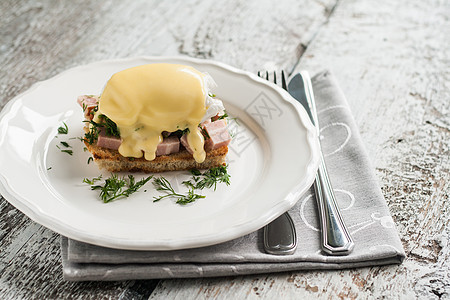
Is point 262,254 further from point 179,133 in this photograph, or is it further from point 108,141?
point 108,141

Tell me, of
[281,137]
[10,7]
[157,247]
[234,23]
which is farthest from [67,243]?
[10,7]

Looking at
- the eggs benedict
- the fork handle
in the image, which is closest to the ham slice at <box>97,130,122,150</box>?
the eggs benedict

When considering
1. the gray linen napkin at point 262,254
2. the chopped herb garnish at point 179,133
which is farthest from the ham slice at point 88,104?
the gray linen napkin at point 262,254

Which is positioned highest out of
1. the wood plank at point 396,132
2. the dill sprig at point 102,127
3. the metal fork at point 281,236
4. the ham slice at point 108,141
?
the dill sprig at point 102,127

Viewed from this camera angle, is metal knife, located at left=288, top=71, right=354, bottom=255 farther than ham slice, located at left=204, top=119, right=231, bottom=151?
No

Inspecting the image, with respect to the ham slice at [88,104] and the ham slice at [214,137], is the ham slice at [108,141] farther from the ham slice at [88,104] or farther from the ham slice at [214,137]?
the ham slice at [214,137]

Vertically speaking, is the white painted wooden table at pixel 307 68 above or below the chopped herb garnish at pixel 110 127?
below

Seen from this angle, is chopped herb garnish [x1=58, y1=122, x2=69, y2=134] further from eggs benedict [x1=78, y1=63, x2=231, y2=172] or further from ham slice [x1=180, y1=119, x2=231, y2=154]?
ham slice [x1=180, y1=119, x2=231, y2=154]

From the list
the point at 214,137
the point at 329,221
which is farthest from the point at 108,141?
the point at 329,221
